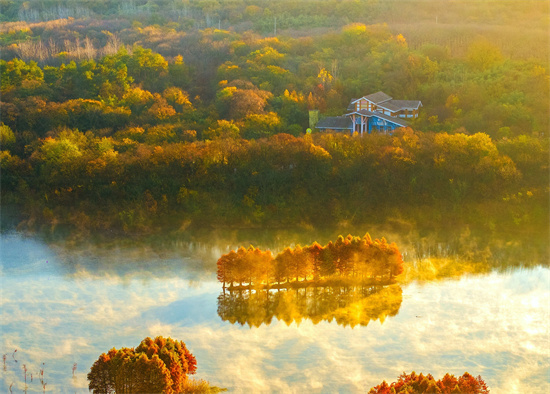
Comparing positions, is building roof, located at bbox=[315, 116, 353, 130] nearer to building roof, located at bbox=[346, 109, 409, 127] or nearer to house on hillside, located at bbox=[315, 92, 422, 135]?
house on hillside, located at bbox=[315, 92, 422, 135]

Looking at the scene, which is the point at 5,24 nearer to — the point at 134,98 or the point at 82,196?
the point at 134,98

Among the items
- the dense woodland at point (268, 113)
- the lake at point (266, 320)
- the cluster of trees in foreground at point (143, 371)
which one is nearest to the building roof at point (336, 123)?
the dense woodland at point (268, 113)

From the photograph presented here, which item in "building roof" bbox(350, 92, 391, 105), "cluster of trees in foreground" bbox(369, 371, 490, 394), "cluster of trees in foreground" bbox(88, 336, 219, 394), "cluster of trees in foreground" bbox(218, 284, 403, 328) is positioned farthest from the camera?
"building roof" bbox(350, 92, 391, 105)

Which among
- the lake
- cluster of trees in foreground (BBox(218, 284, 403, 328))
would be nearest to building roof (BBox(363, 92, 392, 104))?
the lake

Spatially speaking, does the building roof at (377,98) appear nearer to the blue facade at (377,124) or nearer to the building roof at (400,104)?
the building roof at (400,104)

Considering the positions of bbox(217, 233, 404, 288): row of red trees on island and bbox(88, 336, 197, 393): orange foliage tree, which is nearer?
bbox(88, 336, 197, 393): orange foliage tree

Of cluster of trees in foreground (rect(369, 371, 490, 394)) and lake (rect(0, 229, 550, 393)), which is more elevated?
cluster of trees in foreground (rect(369, 371, 490, 394))

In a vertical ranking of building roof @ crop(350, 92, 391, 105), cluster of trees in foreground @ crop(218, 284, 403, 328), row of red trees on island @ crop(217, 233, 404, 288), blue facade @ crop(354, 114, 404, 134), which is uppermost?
building roof @ crop(350, 92, 391, 105)

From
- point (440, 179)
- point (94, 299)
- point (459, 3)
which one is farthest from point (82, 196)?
point (459, 3)
